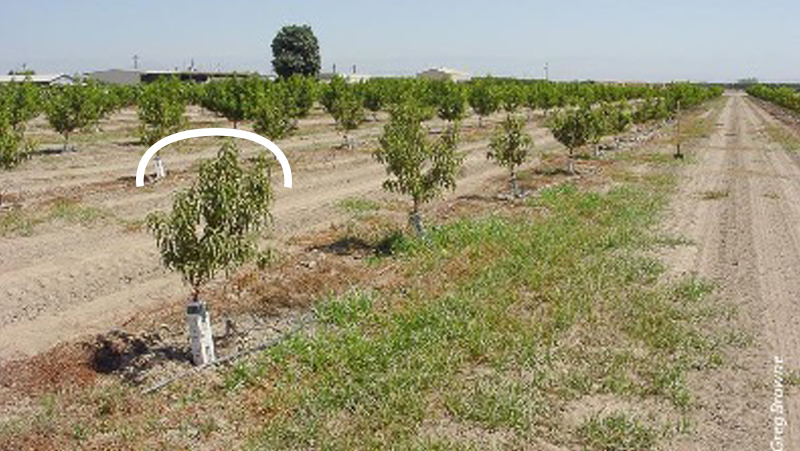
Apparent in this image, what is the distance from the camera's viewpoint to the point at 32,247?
686 inches

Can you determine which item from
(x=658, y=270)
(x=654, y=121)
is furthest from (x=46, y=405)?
(x=654, y=121)

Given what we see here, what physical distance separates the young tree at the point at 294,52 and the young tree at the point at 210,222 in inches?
3668

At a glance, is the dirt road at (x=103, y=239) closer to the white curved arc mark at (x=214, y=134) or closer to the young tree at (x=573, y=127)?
the white curved arc mark at (x=214, y=134)

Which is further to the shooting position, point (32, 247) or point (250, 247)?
point (32, 247)

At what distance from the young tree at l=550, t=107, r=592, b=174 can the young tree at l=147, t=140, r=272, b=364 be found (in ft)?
75.5

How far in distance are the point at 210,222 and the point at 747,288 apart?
35.8 ft

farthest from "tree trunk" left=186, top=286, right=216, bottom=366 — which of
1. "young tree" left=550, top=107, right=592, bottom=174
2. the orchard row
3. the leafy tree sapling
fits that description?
"young tree" left=550, top=107, right=592, bottom=174

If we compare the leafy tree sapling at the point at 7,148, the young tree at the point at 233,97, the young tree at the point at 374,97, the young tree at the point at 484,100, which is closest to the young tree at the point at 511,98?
the young tree at the point at 484,100

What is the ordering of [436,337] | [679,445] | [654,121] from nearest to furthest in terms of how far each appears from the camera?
[679,445] < [436,337] < [654,121]

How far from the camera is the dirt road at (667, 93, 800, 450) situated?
29.1 feet

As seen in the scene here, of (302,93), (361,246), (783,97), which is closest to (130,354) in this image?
(361,246)

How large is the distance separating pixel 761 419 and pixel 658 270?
692 centimetres

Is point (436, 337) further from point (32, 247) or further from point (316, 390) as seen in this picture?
point (32, 247)

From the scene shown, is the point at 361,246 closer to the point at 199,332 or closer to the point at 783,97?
the point at 199,332
